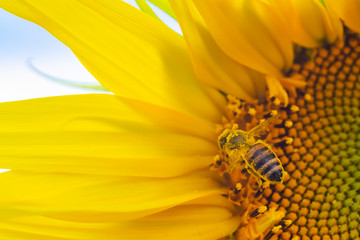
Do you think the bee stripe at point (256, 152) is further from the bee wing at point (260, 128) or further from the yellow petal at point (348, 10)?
the yellow petal at point (348, 10)

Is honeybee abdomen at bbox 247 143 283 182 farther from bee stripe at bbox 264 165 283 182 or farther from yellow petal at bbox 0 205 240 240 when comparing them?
yellow petal at bbox 0 205 240 240

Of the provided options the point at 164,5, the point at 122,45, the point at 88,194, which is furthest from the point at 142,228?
the point at 164,5

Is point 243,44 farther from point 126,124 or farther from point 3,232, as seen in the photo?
point 3,232

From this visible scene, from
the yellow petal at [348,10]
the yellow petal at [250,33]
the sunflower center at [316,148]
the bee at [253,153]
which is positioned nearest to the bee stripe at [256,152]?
the bee at [253,153]

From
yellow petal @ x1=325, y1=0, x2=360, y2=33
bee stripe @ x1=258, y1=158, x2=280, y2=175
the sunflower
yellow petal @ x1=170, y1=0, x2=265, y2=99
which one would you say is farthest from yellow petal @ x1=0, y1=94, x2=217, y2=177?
yellow petal @ x1=325, y1=0, x2=360, y2=33

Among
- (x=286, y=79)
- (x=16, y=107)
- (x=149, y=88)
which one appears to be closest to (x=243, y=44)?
(x=286, y=79)

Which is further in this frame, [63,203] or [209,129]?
[209,129]
